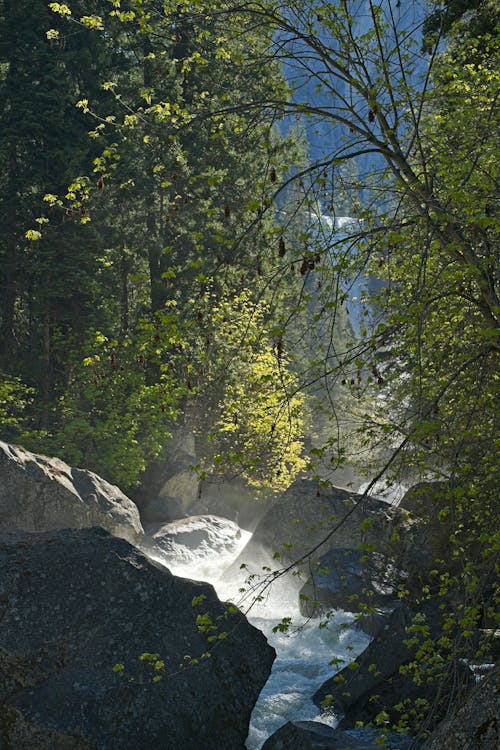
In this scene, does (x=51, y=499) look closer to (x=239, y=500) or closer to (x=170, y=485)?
(x=170, y=485)

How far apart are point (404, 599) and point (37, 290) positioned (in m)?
15.1

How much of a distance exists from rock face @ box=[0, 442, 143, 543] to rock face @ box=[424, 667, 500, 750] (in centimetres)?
1106

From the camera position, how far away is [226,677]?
8.29 metres

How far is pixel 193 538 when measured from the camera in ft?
71.9

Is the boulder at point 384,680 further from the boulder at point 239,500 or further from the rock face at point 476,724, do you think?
the boulder at point 239,500

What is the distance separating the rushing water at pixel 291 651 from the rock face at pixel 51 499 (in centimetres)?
300

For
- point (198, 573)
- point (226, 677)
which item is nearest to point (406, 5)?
point (226, 677)

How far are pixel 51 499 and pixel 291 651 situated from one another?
5.88 metres

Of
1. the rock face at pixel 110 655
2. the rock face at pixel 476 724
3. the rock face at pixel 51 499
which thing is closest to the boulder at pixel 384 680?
the rock face at pixel 110 655

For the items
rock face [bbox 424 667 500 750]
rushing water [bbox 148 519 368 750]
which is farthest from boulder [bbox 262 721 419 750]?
rock face [bbox 424 667 500 750]

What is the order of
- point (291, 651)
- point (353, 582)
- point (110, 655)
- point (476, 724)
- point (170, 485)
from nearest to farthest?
1. point (476, 724)
2. point (110, 655)
3. point (291, 651)
4. point (353, 582)
5. point (170, 485)

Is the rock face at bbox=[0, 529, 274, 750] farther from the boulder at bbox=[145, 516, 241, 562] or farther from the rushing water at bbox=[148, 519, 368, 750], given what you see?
the boulder at bbox=[145, 516, 241, 562]


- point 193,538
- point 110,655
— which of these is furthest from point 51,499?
point 110,655

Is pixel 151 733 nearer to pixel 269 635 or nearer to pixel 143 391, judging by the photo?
pixel 269 635
